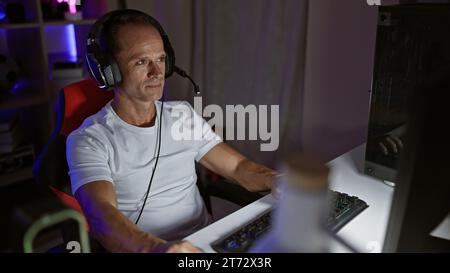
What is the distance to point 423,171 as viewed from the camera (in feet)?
1.56

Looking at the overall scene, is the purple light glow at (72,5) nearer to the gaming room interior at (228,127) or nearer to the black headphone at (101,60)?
the gaming room interior at (228,127)

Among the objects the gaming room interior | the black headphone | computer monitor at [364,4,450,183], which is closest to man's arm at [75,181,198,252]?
the gaming room interior

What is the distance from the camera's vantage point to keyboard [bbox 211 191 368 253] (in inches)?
31.4

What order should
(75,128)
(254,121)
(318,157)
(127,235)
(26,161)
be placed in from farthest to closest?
(254,121)
(26,161)
(75,128)
(127,235)
(318,157)

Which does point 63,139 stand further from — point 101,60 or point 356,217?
point 356,217

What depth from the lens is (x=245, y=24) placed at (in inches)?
83.6

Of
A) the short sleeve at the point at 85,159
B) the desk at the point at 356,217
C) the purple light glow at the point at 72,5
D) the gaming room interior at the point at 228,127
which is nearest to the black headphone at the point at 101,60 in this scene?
the gaming room interior at the point at 228,127

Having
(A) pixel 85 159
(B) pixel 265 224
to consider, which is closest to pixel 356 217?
(B) pixel 265 224

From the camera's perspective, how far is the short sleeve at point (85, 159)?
102cm
